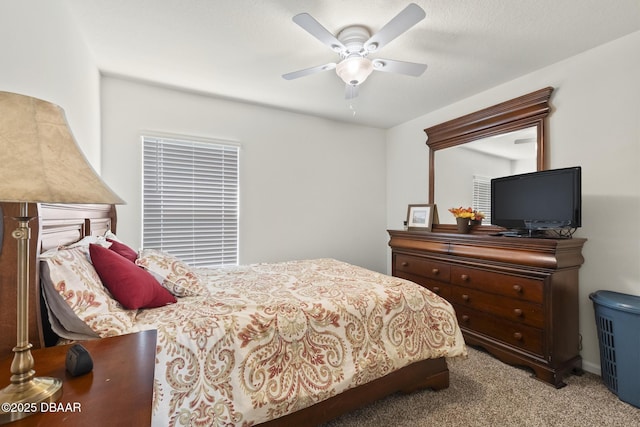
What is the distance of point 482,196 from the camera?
3.00 m

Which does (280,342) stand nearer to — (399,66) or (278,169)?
(399,66)

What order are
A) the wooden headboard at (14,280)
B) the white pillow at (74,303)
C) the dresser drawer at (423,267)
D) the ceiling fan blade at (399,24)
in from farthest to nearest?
the dresser drawer at (423,267) → the ceiling fan blade at (399,24) → the white pillow at (74,303) → the wooden headboard at (14,280)

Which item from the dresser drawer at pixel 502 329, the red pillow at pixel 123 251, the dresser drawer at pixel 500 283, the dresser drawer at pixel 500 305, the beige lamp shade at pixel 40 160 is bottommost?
the dresser drawer at pixel 502 329

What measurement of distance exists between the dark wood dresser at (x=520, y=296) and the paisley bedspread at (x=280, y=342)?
0.72 m

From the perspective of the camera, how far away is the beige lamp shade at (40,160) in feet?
1.94

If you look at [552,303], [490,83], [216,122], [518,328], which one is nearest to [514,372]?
[518,328]

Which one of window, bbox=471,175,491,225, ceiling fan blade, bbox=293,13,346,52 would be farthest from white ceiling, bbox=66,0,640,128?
window, bbox=471,175,491,225

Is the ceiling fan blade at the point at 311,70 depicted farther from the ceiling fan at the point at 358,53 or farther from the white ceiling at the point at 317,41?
the white ceiling at the point at 317,41

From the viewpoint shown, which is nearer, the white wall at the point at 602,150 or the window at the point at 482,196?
the white wall at the point at 602,150

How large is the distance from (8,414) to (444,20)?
2.68m

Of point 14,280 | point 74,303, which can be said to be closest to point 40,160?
point 14,280

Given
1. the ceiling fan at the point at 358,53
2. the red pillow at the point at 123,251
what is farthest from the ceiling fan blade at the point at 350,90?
the red pillow at the point at 123,251

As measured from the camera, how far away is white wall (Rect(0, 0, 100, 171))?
1.19m

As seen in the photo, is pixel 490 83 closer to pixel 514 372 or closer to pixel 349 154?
→ pixel 349 154
